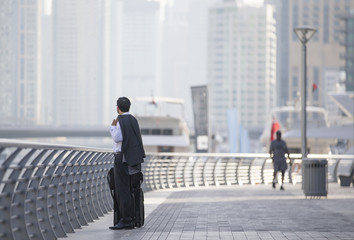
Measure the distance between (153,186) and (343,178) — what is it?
682 cm

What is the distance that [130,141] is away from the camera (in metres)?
13.0

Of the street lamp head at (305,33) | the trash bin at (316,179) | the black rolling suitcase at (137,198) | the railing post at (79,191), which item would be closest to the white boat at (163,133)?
the street lamp head at (305,33)

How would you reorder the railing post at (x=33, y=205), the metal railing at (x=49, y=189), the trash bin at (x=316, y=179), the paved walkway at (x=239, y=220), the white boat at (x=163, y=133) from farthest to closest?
the white boat at (x=163, y=133)
the trash bin at (x=316, y=179)
the paved walkway at (x=239, y=220)
the railing post at (x=33, y=205)
the metal railing at (x=49, y=189)

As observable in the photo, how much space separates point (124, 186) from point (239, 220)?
294 centimetres

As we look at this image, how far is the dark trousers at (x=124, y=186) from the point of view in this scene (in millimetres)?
13023

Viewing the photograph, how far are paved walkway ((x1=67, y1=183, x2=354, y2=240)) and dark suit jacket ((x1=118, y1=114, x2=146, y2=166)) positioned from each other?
1.03m

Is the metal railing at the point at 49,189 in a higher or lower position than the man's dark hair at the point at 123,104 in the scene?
lower

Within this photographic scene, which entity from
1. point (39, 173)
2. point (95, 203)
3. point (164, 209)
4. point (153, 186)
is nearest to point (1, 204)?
point (39, 173)

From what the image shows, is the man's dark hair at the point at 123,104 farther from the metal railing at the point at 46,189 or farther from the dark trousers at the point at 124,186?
the metal railing at the point at 46,189

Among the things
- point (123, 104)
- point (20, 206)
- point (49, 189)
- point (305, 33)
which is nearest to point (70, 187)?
point (123, 104)

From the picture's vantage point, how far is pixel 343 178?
31.3m

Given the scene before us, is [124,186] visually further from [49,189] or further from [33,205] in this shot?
[33,205]

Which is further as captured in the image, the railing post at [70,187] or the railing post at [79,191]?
the railing post at [79,191]

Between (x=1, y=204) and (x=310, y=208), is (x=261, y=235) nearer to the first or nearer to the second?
(x=1, y=204)
